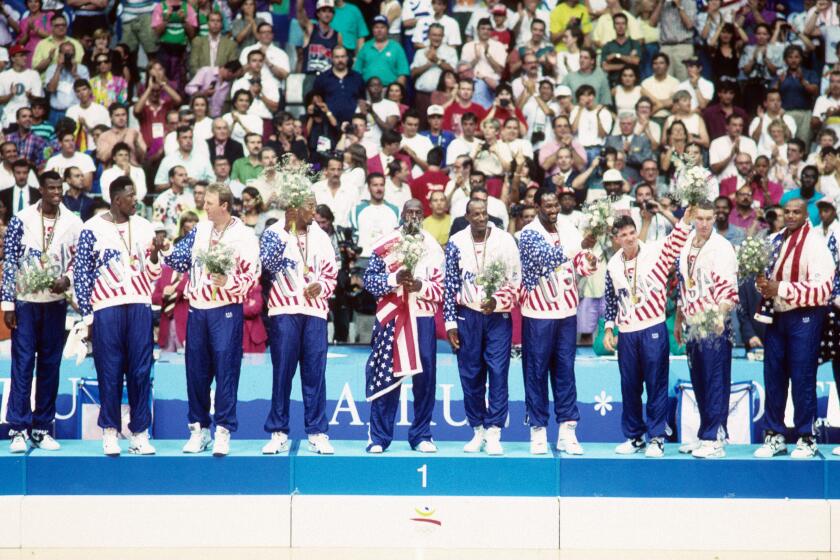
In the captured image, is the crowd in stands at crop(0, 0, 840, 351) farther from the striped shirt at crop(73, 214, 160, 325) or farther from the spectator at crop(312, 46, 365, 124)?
the striped shirt at crop(73, 214, 160, 325)

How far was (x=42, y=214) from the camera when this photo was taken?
982 cm

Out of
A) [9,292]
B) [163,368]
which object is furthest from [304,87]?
[9,292]

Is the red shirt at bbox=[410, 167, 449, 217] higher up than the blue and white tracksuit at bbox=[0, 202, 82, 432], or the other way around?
the red shirt at bbox=[410, 167, 449, 217]

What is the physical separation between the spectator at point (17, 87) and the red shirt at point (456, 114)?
17.0ft

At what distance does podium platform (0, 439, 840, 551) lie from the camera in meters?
9.16

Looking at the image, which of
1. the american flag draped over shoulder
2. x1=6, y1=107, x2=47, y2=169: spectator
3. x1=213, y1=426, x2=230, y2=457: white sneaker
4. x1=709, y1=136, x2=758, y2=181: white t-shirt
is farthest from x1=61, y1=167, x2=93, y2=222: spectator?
A: x1=709, y1=136, x2=758, y2=181: white t-shirt

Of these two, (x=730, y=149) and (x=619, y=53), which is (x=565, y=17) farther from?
(x=730, y=149)

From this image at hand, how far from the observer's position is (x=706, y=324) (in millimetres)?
9125

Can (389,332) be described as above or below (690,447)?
above

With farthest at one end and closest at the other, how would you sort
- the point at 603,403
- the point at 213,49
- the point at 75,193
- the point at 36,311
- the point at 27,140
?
the point at 213,49
the point at 27,140
the point at 75,193
the point at 603,403
the point at 36,311

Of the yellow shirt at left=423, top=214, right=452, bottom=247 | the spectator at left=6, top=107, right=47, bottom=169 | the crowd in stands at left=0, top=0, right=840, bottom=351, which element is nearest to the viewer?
the yellow shirt at left=423, top=214, right=452, bottom=247

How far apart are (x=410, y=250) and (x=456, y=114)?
5893 millimetres

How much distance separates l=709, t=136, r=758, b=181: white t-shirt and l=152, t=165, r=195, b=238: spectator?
6152 mm

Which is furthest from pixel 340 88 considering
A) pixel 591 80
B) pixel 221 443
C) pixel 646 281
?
pixel 221 443
